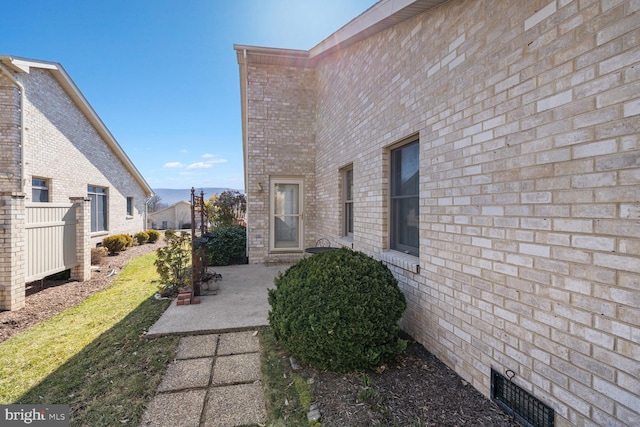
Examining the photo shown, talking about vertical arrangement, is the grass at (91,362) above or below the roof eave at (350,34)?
below

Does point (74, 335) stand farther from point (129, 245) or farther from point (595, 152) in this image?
point (129, 245)

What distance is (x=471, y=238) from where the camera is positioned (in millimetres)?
2498

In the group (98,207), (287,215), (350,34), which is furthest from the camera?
(98,207)

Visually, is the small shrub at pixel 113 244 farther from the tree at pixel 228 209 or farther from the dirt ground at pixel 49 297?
the tree at pixel 228 209

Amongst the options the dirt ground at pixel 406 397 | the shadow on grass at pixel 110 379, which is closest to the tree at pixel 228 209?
the shadow on grass at pixel 110 379

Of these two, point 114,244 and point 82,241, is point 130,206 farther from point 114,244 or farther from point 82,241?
point 82,241

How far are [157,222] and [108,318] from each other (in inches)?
814

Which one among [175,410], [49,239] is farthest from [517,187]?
[49,239]

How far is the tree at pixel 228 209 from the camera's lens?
12.3 metres

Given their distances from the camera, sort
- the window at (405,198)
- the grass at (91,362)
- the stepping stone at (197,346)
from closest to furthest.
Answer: the grass at (91,362) → the stepping stone at (197,346) → the window at (405,198)

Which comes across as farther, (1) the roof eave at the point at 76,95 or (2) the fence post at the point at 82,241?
(1) the roof eave at the point at 76,95

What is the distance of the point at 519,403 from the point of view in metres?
2.06

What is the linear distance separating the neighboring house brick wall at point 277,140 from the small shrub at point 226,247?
533 millimetres

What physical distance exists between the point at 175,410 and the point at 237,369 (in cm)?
67
